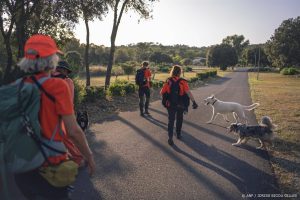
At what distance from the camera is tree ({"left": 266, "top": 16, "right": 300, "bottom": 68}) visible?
75.5 metres

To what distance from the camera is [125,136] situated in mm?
9781

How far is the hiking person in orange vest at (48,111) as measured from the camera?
279 centimetres

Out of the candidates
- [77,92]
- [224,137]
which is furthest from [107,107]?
[224,137]

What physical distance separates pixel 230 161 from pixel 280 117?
7120 mm

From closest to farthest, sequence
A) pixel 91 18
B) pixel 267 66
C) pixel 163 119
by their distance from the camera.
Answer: pixel 163 119
pixel 91 18
pixel 267 66

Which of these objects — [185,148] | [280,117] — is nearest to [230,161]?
[185,148]

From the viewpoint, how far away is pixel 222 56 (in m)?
102

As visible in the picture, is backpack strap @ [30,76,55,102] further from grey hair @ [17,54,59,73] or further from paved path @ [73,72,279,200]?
paved path @ [73,72,279,200]

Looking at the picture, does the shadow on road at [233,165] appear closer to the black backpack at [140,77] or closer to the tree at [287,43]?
the black backpack at [140,77]

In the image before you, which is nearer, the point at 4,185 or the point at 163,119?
the point at 4,185

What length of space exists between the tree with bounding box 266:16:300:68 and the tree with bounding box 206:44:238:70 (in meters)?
20.7

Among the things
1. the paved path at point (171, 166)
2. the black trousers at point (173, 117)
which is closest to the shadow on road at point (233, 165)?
the paved path at point (171, 166)

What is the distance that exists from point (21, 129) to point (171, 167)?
459 centimetres

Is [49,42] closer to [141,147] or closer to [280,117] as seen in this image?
[141,147]
